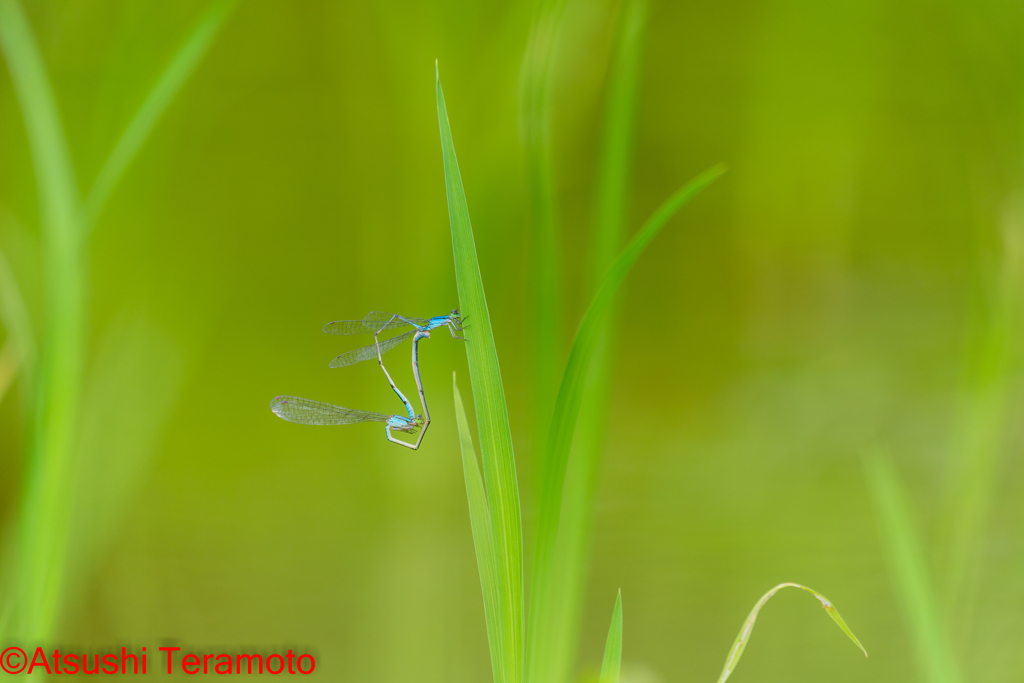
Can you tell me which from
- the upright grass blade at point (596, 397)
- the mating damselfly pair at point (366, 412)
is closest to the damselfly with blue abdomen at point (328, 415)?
the mating damselfly pair at point (366, 412)

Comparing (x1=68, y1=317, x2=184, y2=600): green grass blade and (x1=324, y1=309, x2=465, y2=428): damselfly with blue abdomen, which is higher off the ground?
(x1=324, y1=309, x2=465, y2=428): damselfly with blue abdomen

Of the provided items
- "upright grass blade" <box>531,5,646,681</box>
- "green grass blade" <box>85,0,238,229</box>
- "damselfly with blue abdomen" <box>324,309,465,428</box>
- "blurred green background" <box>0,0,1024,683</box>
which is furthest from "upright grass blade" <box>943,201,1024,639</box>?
"green grass blade" <box>85,0,238,229</box>

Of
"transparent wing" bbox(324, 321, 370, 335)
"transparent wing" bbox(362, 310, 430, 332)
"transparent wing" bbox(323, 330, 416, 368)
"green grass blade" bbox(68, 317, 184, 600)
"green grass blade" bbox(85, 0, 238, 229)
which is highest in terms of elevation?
"green grass blade" bbox(85, 0, 238, 229)

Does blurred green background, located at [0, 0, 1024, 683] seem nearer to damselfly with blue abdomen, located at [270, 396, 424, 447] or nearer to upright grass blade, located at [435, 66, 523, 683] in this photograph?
damselfly with blue abdomen, located at [270, 396, 424, 447]

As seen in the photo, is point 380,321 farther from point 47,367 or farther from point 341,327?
point 47,367

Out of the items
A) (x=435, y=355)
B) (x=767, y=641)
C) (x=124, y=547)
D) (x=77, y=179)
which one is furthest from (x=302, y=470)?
(x=767, y=641)

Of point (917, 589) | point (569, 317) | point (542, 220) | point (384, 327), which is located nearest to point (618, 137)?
point (542, 220)

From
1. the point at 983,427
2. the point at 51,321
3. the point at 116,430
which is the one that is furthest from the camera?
the point at 116,430
